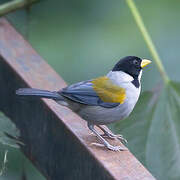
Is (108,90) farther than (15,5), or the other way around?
(15,5)

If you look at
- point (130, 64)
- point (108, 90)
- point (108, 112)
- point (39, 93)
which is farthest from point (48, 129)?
point (130, 64)

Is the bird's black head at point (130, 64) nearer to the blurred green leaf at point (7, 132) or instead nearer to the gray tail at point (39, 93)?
the gray tail at point (39, 93)

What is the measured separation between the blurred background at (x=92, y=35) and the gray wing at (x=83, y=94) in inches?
6.9

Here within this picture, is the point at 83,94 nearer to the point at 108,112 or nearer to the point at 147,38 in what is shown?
the point at 108,112

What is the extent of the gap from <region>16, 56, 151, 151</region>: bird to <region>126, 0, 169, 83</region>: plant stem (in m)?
0.08

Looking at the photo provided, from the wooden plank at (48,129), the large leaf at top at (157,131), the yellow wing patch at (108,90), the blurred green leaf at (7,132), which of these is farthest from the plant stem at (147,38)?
the blurred green leaf at (7,132)

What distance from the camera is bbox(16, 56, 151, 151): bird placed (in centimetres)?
221

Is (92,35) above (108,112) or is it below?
above

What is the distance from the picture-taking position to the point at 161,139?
221 cm

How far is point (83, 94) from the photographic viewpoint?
89.1 inches

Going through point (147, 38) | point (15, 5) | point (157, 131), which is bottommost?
point (157, 131)

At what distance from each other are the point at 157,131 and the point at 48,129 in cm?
35

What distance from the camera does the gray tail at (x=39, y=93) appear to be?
7.04 ft

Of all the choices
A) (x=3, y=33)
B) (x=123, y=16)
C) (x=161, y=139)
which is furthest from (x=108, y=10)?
(x=161, y=139)
